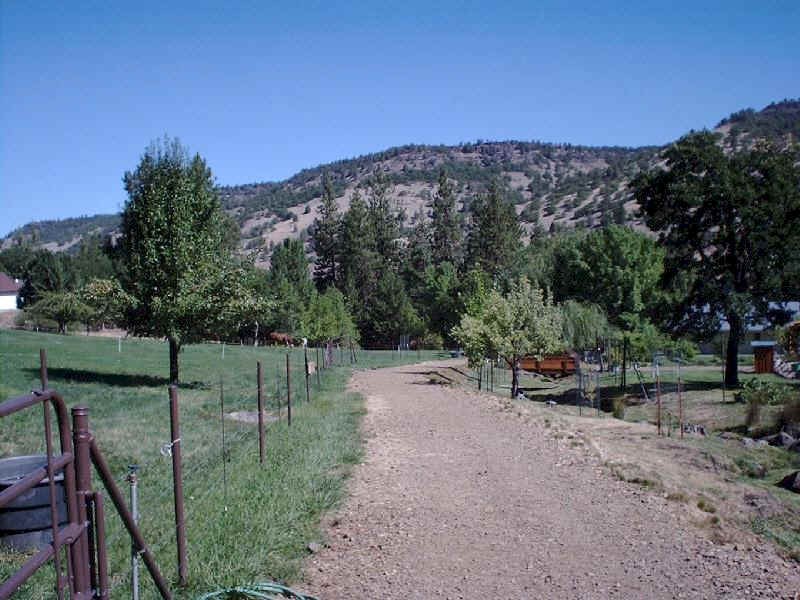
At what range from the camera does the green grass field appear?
695 centimetres

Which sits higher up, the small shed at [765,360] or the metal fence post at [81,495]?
the metal fence post at [81,495]

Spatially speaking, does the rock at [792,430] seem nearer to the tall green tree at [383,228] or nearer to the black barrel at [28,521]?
the black barrel at [28,521]

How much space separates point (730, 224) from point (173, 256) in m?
22.9

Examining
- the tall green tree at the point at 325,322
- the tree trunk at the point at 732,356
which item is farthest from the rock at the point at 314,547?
the tall green tree at the point at 325,322

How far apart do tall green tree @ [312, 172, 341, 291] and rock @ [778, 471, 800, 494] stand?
78.7 metres

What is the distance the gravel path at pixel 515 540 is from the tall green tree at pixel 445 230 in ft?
266

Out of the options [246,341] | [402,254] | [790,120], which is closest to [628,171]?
[790,120]

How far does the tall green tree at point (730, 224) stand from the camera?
1305 inches

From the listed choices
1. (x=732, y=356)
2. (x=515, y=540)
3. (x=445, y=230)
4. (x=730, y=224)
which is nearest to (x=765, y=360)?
(x=732, y=356)

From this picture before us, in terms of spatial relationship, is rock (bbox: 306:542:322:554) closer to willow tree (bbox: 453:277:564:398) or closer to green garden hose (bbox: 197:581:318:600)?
green garden hose (bbox: 197:581:318:600)

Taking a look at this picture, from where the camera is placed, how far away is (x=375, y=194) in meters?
97.4

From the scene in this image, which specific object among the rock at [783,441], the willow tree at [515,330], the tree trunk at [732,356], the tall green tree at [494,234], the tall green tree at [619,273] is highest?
the tall green tree at [494,234]

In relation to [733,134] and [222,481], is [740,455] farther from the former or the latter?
[733,134]

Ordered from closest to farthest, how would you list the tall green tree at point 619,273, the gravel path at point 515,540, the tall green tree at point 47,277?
1. the gravel path at point 515,540
2. the tall green tree at point 619,273
3. the tall green tree at point 47,277
